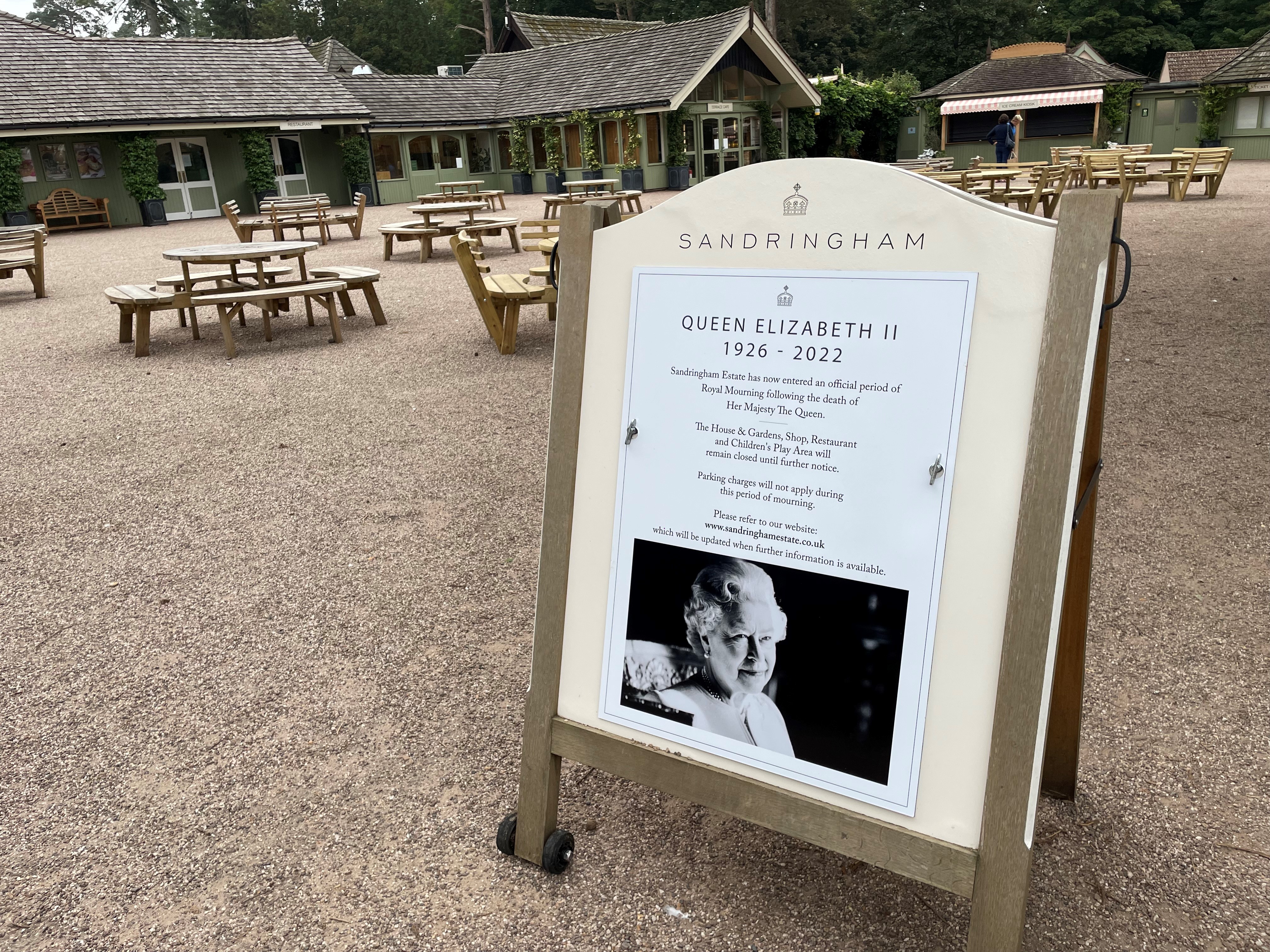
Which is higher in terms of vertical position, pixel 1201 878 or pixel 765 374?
A: pixel 765 374

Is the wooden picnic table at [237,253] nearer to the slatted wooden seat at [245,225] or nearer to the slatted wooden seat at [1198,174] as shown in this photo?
the slatted wooden seat at [245,225]

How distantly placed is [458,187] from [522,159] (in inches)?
130

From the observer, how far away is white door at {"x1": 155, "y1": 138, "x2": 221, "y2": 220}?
23172mm

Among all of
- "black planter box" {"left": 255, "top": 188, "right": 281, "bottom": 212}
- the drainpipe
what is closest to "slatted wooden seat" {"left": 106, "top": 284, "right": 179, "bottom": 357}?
"black planter box" {"left": 255, "top": 188, "right": 281, "bottom": 212}

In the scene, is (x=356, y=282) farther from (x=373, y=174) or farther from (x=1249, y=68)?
(x=1249, y=68)

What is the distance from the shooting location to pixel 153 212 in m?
22.3

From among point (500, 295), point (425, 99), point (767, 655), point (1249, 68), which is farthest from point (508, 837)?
point (1249, 68)

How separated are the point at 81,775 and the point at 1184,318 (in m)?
7.59

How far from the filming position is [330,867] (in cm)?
214

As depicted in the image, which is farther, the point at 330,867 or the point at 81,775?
the point at 81,775

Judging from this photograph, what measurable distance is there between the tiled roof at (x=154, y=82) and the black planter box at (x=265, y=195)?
1694 mm

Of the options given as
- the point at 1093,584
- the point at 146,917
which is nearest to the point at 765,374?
the point at 146,917

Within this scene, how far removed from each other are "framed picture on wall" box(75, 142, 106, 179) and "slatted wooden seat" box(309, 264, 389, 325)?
1719 centimetres

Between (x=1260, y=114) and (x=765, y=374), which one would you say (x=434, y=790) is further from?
(x=1260, y=114)
